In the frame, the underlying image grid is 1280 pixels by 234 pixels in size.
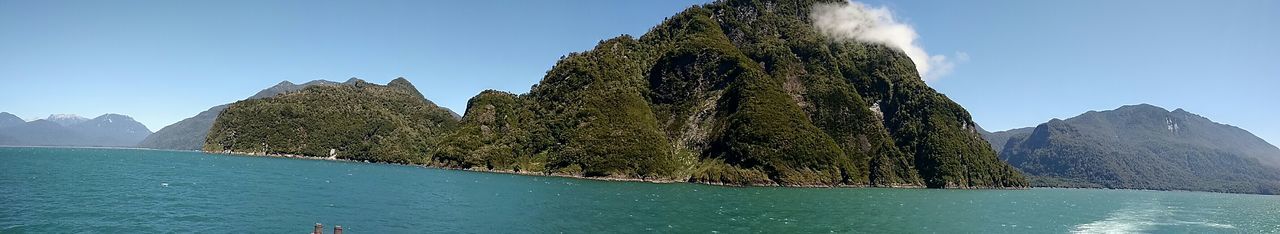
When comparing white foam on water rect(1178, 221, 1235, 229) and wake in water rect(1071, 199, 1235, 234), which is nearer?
wake in water rect(1071, 199, 1235, 234)

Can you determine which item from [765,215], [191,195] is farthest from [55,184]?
[765,215]

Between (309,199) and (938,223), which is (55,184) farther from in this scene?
(938,223)

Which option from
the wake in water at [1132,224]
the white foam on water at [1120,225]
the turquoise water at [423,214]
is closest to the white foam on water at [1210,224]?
the wake in water at [1132,224]

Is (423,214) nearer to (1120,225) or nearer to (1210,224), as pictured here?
(1120,225)

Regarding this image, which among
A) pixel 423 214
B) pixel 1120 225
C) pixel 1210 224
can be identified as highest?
pixel 423 214

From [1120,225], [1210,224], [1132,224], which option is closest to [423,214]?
[1120,225]

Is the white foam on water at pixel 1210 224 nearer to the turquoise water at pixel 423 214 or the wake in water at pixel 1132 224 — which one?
the wake in water at pixel 1132 224

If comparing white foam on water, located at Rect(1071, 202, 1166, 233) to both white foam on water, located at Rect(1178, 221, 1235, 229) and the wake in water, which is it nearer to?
the wake in water

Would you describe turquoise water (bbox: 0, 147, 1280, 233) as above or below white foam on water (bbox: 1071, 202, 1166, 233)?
above

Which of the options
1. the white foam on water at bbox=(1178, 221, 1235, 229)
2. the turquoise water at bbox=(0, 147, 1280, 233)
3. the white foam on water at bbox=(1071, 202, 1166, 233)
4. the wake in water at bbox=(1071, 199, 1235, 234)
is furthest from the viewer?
the white foam on water at bbox=(1178, 221, 1235, 229)

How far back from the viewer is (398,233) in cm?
6138

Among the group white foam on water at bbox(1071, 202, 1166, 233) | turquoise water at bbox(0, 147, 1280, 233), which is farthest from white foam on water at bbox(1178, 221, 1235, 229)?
white foam on water at bbox(1071, 202, 1166, 233)

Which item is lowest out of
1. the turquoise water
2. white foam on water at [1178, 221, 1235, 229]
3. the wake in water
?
white foam on water at [1178, 221, 1235, 229]

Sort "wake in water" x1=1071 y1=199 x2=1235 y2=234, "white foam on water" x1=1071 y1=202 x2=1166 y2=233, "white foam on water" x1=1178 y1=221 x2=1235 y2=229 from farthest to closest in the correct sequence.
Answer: "white foam on water" x1=1178 y1=221 x2=1235 y2=229, "wake in water" x1=1071 y1=199 x2=1235 y2=234, "white foam on water" x1=1071 y1=202 x2=1166 y2=233
